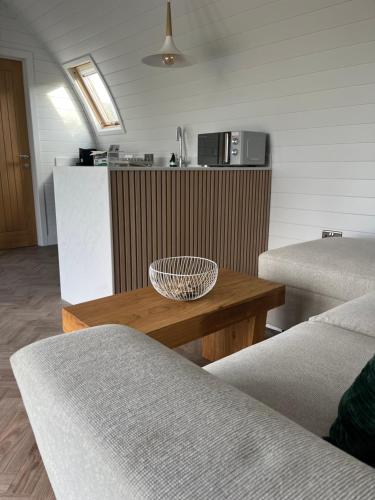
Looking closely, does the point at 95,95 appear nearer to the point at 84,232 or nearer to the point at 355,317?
the point at 84,232

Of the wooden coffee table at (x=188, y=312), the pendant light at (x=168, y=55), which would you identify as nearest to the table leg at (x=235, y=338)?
the wooden coffee table at (x=188, y=312)

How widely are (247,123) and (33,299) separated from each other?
7.67ft

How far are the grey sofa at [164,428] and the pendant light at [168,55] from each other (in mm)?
2448

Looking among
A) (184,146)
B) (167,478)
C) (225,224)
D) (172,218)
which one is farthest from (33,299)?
(167,478)

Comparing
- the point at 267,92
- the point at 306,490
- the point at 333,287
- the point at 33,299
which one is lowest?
the point at 33,299

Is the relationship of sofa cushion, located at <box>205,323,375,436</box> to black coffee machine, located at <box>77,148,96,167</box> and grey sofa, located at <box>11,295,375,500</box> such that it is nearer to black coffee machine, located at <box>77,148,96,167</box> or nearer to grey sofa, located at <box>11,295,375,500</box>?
grey sofa, located at <box>11,295,375,500</box>

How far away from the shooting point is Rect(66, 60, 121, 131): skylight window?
4.78 metres

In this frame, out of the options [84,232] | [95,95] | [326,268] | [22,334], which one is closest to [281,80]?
[326,268]

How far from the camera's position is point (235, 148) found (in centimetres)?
313

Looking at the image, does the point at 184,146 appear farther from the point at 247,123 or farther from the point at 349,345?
the point at 349,345

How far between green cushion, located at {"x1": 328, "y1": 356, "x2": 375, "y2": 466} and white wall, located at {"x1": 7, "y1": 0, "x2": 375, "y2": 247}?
2454 millimetres

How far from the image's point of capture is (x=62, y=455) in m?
0.60

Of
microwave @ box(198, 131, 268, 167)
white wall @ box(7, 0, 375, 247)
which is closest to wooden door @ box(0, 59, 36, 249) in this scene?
white wall @ box(7, 0, 375, 247)

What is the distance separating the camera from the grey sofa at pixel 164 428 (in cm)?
43
